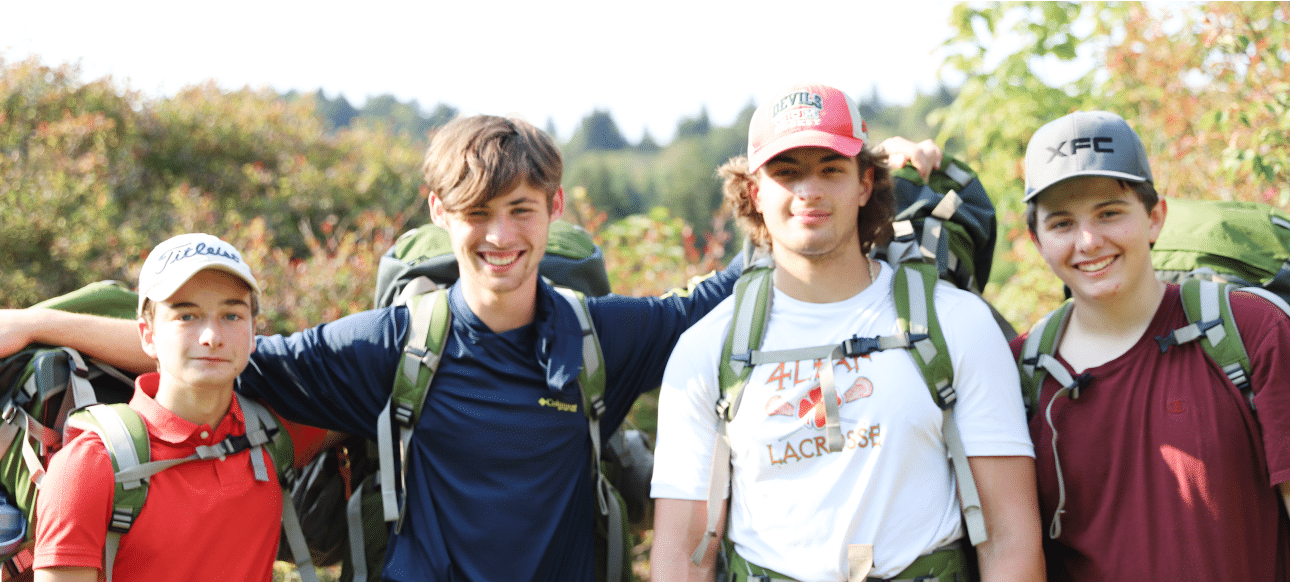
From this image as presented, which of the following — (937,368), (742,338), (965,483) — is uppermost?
(742,338)

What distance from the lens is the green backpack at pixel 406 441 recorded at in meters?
3.12

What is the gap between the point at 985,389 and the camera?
2.62 meters

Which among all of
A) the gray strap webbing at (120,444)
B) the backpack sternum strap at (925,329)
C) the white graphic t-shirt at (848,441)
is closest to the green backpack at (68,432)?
the gray strap webbing at (120,444)

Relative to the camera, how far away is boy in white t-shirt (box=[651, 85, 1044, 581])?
2566mm

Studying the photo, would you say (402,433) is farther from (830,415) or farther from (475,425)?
(830,415)

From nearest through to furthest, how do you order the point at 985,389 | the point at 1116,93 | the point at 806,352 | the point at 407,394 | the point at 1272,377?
the point at 1272,377 → the point at 985,389 → the point at 806,352 → the point at 407,394 → the point at 1116,93

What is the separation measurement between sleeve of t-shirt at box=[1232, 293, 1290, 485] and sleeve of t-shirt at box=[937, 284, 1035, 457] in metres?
0.60

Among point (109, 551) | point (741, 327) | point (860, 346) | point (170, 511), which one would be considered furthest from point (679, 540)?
point (109, 551)

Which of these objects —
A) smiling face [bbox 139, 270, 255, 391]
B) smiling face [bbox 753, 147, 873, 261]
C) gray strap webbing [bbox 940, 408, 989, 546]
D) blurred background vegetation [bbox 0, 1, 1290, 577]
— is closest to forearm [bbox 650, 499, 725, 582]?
gray strap webbing [bbox 940, 408, 989, 546]

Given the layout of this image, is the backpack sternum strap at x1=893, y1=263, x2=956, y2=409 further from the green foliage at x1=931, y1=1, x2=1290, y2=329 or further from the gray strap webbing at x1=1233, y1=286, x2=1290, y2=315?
the green foliage at x1=931, y1=1, x2=1290, y2=329

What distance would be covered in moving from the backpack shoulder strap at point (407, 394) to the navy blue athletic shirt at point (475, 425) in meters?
0.04

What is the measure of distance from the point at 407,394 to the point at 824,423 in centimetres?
142

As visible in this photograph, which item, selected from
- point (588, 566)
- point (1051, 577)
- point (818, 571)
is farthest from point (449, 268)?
point (1051, 577)

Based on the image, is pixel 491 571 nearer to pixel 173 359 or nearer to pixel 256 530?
pixel 256 530
